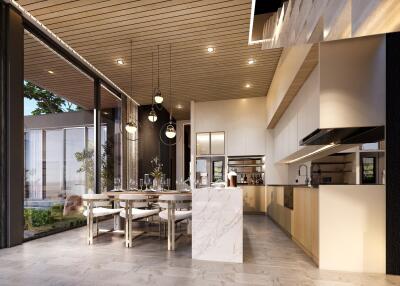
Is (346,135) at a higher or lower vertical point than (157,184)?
higher

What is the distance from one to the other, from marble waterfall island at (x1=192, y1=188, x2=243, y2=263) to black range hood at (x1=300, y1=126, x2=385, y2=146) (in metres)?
1.21

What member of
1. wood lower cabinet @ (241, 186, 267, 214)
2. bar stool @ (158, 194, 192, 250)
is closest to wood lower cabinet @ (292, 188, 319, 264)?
bar stool @ (158, 194, 192, 250)

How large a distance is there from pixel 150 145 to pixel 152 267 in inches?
226

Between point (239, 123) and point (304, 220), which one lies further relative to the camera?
point (239, 123)

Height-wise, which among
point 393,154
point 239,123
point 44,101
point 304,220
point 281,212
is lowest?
point 281,212

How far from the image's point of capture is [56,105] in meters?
5.17

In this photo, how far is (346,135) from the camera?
333 cm

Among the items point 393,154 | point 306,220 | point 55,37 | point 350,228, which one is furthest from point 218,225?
point 55,37

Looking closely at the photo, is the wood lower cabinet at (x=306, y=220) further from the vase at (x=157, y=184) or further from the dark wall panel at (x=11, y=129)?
the dark wall panel at (x=11, y=129)

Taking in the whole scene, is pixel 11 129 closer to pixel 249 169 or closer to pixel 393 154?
pixel 393 154

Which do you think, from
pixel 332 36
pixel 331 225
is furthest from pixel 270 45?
pixel 331 225

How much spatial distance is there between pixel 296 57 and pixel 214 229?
2.63 meters

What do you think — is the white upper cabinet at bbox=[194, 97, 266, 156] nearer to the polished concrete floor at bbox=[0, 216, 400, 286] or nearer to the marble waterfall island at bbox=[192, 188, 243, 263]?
the polished concrete floor at bbox=[0, 216, 400, 286]

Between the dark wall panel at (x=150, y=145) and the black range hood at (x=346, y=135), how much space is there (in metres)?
5.65
